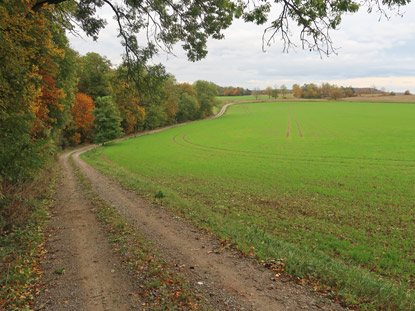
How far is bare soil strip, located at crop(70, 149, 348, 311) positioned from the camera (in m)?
4.91

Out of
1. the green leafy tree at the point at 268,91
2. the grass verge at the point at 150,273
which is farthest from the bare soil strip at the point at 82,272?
the green leafy tree at the point at 268,91

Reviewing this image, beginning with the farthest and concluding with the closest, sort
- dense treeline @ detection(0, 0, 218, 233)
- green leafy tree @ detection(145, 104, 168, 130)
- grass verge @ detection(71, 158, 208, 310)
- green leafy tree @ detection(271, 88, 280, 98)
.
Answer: green leafy tree @ detection(271, 88, 280, 98) < green leafy tree @ detection(145, 104, 168, 130) < dense treeline @ detection(0, 0, 218, 233) < grass verge @ detection(71, 158, 208, 310)

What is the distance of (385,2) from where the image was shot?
238 inches

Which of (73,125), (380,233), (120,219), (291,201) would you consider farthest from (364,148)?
(73,125)

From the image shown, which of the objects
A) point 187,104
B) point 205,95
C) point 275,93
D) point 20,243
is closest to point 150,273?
point 20,243

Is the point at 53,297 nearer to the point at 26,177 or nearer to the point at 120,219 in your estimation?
the point at 120,219

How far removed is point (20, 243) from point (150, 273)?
4684 mm

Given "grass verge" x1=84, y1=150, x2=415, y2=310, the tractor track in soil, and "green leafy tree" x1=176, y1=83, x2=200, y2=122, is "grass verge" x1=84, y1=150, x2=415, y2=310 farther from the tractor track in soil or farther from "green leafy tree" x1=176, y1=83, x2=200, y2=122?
"green leafy tree" x1=176, y1=83, x2=200, y2=122

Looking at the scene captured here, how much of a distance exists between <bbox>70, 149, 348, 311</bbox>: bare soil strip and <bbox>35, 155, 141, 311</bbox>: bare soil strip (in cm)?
131

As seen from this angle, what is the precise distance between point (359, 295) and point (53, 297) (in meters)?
6.48

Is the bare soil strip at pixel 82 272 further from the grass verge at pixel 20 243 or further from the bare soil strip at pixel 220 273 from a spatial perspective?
the bare soil strip at pixel 220 273

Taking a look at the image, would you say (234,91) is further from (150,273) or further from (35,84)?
(150,273)

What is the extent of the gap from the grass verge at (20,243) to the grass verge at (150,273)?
203cm

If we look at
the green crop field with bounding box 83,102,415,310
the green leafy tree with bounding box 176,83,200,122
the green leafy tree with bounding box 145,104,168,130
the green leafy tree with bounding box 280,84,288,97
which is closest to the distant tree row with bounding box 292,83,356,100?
the green leafy tree with bounding box 280,84,288,97
